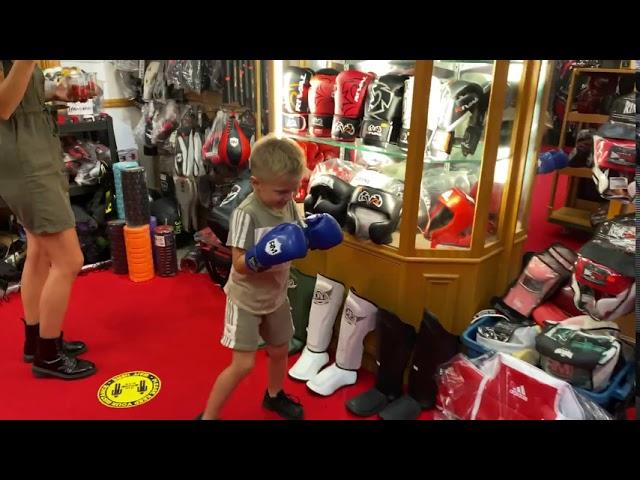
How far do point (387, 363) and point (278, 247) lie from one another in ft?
3.12

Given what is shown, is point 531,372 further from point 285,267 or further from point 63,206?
point 63,206

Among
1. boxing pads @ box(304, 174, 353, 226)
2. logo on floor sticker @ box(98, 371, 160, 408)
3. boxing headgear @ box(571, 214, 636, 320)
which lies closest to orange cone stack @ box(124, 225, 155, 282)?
logo on floor sticker @ box(98, 371, 160, 408)

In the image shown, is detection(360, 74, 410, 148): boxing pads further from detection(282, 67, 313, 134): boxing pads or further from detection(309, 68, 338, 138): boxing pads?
detection(282, 67, 313, 134): boxing pads

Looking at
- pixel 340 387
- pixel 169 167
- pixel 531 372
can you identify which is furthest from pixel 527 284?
pixel 169 167

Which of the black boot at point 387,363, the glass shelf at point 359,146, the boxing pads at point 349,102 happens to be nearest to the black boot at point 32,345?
the black boot at point 387,363

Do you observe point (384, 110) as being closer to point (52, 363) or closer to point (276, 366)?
point (276, 366)

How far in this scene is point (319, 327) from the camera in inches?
99.2

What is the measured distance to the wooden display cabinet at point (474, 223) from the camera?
7.01 ft

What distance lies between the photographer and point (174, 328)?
2904 mm

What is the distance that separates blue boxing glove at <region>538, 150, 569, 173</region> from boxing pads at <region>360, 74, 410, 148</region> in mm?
724

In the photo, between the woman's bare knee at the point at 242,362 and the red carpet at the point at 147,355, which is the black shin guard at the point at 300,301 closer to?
the red carpet at the point at 147,355

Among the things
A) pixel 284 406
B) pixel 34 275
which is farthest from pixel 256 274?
pixel 34 275

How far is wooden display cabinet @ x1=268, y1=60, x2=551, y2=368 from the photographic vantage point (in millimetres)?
2137

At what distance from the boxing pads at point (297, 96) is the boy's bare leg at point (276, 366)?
1307mm
